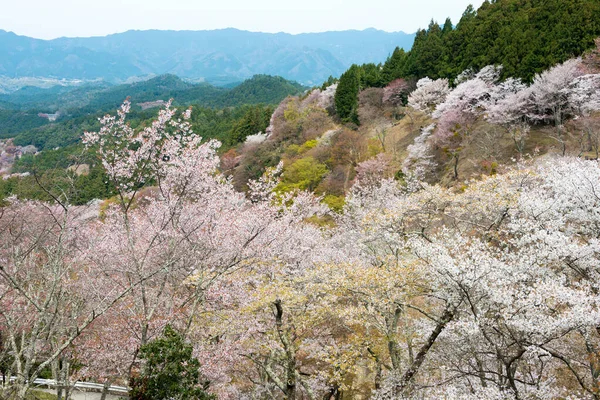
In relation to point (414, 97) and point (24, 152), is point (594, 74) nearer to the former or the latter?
→ point (414, 97)

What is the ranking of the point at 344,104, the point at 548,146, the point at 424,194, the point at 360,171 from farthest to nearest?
1. the point at 344,104
2. the point at 360,171
3. the point at 548,146
4. the point at 424,194

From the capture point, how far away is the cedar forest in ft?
24.9

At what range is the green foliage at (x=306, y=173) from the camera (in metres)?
34.8

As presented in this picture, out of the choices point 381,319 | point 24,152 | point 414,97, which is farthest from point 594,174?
point 24,152

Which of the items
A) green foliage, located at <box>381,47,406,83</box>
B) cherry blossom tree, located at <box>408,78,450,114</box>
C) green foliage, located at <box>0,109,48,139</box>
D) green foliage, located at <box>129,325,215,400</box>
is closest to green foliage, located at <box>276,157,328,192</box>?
cherry blossom tree, located at <box>408,78,450,114</box>

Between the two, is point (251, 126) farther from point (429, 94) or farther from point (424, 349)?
point (424, 349)

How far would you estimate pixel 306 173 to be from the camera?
34.8 meters

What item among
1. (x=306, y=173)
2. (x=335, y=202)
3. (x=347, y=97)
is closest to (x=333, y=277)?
(x=335, y=202)

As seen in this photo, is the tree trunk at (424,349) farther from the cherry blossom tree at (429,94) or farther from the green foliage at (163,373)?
the cherry blossom tree at (429,94)

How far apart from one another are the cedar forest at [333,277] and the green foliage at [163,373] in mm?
34

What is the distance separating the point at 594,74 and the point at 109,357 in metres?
30.0

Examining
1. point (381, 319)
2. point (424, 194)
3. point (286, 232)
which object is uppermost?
point (424, 194)

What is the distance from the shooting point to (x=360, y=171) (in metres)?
31.5

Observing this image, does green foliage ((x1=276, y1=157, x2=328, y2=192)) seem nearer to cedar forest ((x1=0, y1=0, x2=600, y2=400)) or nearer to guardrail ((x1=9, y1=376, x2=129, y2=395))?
cedar forest ((x1=0, y1=0, x2=600, y2=400))
